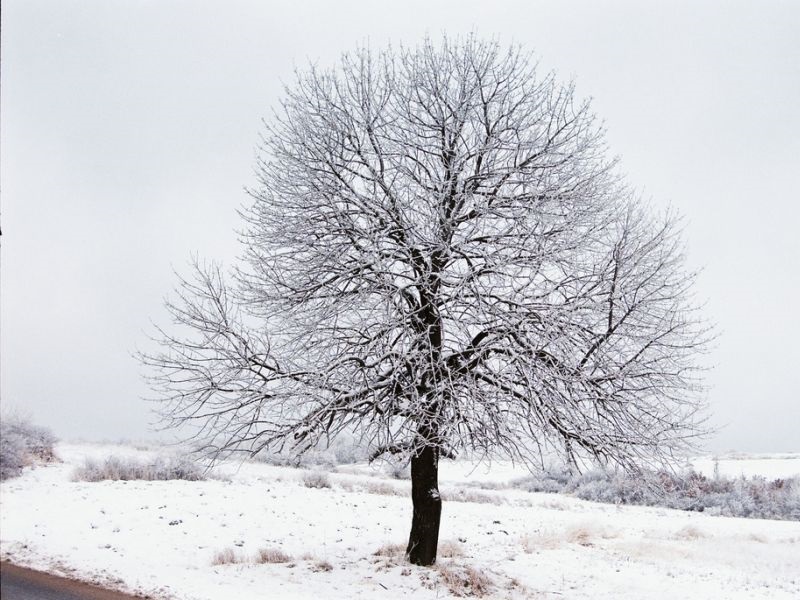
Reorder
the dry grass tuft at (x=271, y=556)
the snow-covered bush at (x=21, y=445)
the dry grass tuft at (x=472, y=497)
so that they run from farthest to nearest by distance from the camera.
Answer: the dry grass tuft at (x=472, y=497)
the snow-covered bush at (x=21, y=445)
the dry grass tuft at (x=271, y=556)

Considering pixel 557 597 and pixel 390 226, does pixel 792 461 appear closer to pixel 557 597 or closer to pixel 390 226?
pixel 557 597

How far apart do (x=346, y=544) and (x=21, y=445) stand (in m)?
10.3

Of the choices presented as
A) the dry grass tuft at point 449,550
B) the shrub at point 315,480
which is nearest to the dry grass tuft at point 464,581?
the dry grass tuft at point 449,550

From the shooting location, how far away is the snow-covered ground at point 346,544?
9484mm

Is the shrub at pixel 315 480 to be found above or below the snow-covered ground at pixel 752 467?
below

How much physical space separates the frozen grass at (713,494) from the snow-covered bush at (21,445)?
48.2ft

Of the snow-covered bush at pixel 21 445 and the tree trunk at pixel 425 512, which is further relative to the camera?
the snow-covered bush at pixel 21 445

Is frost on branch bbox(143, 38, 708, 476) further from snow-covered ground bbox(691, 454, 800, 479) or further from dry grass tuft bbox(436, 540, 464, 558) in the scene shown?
snow-covered ground bbox(691, 454, 800, 479)

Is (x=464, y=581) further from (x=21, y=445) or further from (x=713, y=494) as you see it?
(x=713, y=494)

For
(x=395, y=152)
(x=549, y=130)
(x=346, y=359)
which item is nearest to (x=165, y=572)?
(x=346, y=359)

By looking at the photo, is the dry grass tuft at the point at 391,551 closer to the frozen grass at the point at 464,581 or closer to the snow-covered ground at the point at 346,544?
the snow-covered ground at the point at 346,544

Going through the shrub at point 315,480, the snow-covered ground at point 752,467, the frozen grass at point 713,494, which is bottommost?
the shrub at point 315,480

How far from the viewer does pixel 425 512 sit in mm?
10594

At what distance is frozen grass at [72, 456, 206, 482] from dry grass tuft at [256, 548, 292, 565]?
823 centimetres
